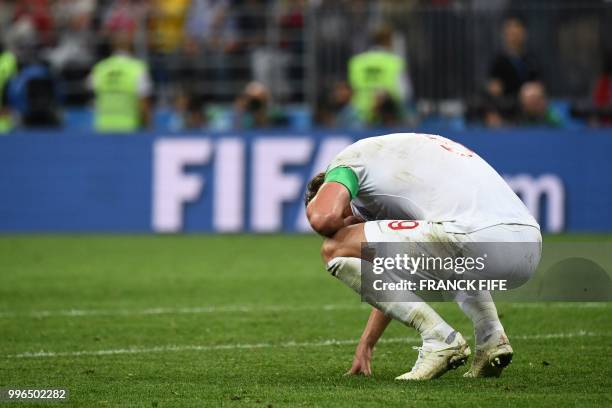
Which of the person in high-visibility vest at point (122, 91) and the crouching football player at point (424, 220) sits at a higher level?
the crouching football player at point (424, 220)

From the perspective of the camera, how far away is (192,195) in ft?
58.2

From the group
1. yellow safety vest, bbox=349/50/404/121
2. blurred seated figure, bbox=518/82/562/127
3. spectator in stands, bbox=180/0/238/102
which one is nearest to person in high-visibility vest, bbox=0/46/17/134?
spectator in stands, bbox=180/0/238/102

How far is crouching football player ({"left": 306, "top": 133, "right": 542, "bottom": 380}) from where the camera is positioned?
6.93 meters

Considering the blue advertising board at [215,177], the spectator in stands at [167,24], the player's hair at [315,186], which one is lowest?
the blue advertising board at [215,177]

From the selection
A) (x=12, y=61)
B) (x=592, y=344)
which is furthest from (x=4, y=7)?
(x=592, y=344)

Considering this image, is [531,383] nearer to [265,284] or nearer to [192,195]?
[265,284]

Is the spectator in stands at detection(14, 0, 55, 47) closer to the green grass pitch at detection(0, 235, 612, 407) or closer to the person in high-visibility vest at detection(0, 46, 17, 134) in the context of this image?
the person in high-visibility vest at detection(0, 46, 17, 134)

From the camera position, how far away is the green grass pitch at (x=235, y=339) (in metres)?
6.73

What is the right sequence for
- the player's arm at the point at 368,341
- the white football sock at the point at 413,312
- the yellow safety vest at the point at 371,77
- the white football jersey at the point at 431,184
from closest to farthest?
the white football sock at the point at 413,312
the white football jersey at the point at 431,184
the player's arm at the point at 368,341
the yellow safety vest at the point at 371,77

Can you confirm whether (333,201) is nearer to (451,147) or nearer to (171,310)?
(451,147)

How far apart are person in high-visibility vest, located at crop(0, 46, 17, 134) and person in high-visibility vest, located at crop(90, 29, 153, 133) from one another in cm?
135

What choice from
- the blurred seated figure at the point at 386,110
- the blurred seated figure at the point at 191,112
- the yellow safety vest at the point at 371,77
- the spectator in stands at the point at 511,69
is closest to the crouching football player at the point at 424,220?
the blurred seated figure at the point at 386,110

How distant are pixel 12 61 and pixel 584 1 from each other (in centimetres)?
862

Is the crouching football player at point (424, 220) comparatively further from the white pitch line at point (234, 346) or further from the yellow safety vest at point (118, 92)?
the yellow safety vest at point (118, 92)
